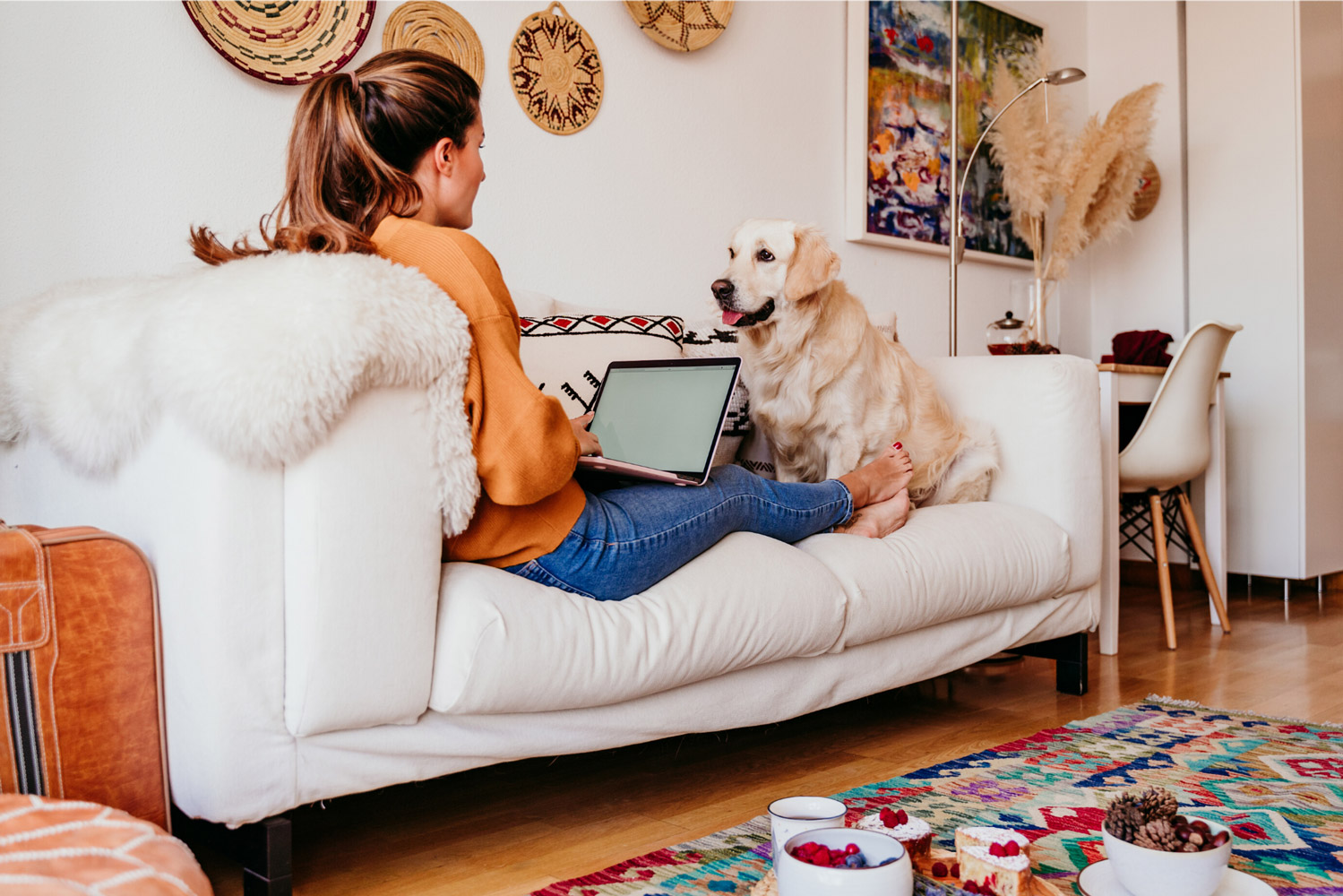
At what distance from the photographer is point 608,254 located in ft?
9.30

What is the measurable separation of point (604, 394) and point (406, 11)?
1.11m

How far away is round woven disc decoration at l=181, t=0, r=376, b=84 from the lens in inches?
83.9

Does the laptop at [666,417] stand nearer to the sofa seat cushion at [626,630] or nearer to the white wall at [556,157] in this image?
the sofa seat cushion at [626,630]

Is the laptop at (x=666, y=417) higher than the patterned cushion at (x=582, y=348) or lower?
lower

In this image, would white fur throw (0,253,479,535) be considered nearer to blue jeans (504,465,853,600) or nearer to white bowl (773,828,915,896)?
blue jeans (504,465,853,600)

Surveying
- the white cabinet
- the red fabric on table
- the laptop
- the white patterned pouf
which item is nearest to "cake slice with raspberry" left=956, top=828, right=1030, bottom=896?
the laptop

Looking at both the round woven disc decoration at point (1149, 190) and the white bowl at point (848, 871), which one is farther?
the round woven disc decoration at point (1149, 190)

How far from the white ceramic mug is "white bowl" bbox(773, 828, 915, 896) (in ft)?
0.18

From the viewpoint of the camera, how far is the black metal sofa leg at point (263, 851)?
3.94 feet

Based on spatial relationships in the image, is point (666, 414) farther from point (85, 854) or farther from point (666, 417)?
point (85, 854)

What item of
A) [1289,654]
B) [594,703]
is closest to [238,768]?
[594,703]

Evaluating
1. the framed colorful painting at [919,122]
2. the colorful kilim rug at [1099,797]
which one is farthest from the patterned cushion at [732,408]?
the framed colorful painting at [919,122]

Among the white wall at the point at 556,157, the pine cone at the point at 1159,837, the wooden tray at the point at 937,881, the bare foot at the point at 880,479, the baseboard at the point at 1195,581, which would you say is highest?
the white wall at the point at 556,157

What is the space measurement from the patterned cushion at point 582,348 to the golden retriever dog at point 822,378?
23cm
